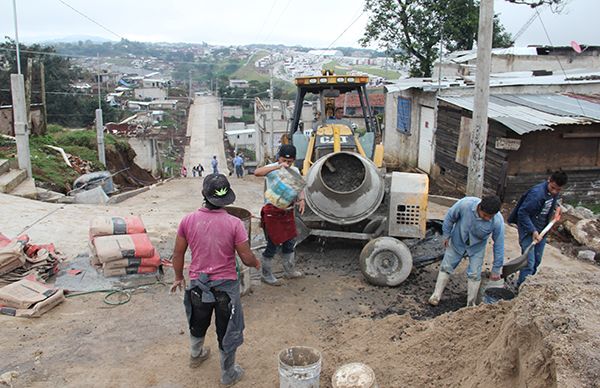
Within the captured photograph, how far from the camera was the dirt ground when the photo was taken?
3025 mm

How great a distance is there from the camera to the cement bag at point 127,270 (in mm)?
6047

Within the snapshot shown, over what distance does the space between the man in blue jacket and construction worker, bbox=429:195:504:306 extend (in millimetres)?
Answer: 681

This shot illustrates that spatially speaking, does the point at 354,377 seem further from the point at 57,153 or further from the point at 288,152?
the point at 57,153

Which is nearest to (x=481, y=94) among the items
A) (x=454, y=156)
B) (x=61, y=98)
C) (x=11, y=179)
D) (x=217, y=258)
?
(x=454, y=156)

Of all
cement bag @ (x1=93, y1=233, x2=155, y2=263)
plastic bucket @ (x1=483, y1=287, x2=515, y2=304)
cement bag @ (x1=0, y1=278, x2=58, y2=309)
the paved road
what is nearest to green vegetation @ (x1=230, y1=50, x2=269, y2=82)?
the paved road

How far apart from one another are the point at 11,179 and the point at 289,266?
693 cm

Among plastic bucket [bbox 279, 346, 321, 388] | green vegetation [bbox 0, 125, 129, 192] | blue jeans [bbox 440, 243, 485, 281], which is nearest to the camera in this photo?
plastic bucket [bbox 279, 346, 321, 388]

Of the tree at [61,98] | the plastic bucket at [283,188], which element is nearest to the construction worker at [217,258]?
the plastic bucket at [283,188]

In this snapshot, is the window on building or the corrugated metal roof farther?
the window on building

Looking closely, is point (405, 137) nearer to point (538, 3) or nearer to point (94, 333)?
point (538, 3)

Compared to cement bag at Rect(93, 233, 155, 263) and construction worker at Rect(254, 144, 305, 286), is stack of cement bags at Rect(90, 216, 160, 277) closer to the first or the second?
cement bag at Rect(93, 233, 155, 263)

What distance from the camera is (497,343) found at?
3455 millimetres

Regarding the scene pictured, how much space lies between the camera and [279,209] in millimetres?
5945

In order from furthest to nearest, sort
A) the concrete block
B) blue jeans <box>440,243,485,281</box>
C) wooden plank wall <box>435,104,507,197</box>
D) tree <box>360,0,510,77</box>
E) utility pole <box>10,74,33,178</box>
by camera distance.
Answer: tree <box>360,0,510,77</box>
wooden plank wall <box>435,104,507,197</box>
utility pole <box>10,74,33,178</box>
the concrete block
blue jeans <box>440,243,485,281</box>
